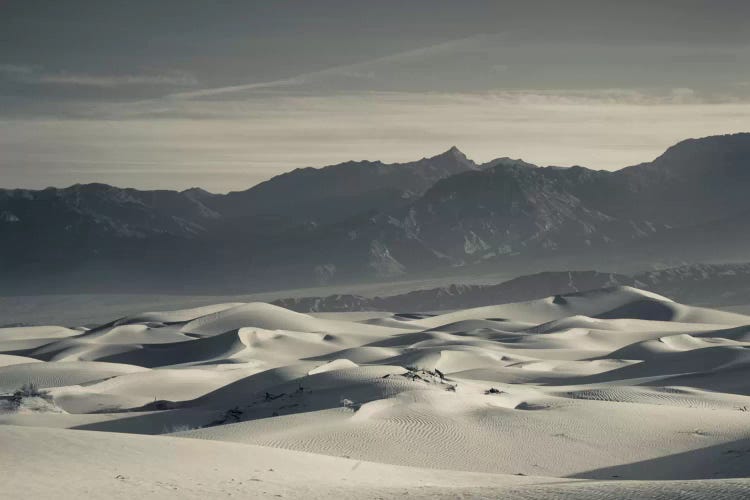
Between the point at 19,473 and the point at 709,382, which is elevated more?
the point at 19,473

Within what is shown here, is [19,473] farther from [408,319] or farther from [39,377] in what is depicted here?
[408,319]

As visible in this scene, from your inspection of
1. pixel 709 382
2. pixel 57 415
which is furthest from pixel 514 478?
pixel 709 382

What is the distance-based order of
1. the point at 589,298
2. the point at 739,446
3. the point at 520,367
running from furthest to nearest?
the point at 589,298
the point at 520,367
the point at 739,446

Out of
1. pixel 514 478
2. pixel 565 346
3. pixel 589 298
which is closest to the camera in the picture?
pixel 514 478

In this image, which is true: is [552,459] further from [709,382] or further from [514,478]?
[709,382]

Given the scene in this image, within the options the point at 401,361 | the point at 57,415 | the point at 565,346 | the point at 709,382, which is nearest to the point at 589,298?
the point at 565,346

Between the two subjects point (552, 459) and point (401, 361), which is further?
point (401, 361)

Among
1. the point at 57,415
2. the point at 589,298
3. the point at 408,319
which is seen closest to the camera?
the point at 57,415
